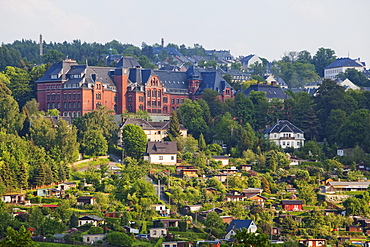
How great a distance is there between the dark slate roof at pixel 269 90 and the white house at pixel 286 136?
16588 mm

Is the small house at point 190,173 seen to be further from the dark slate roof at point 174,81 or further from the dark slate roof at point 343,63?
the dark slate roof at point 343,63

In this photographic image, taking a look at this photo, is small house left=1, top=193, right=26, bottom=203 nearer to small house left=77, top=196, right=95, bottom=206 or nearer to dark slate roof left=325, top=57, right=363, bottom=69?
small house left=77, top=196, right=95, bottom=206

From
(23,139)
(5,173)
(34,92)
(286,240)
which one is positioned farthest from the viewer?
(34,92)

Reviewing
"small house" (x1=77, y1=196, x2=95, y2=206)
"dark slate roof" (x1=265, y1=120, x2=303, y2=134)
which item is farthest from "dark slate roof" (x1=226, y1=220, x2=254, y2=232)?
"dark slate roof" (x1=265, y1=120, x2=303, y2=134)

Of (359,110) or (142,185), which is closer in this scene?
(142,185)

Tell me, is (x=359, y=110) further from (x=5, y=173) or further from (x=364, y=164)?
(x=5, y=173)

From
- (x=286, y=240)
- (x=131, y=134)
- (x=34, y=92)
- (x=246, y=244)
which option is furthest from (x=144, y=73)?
(x=246, y=244)

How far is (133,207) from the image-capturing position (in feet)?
267

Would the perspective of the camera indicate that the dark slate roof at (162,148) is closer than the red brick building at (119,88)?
Yes

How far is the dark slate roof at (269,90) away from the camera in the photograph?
127875 millimetres

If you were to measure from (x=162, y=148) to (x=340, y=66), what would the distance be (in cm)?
8422

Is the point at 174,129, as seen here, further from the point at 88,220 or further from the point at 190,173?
the point at 88,220

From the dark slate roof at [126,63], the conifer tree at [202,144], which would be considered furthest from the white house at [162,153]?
the dark slate roof at [126,63]

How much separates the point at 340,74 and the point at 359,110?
55699 mm
